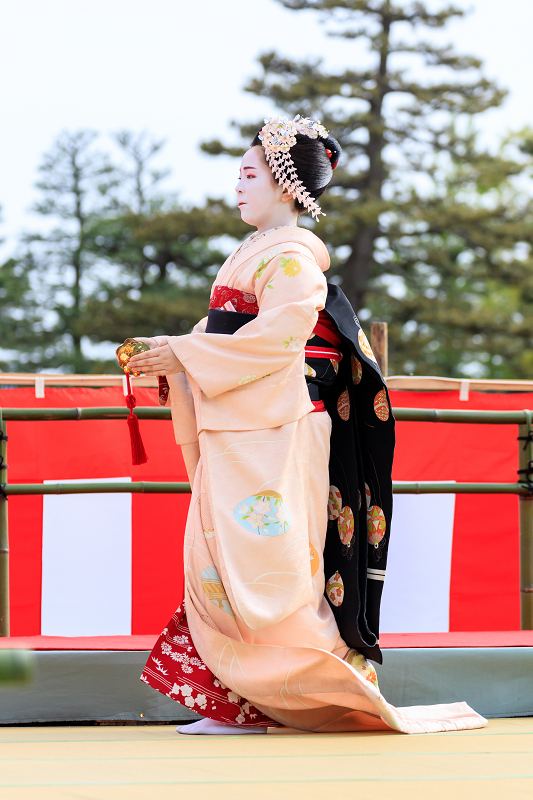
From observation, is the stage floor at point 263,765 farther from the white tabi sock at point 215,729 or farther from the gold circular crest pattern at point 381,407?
the gold circular crest pattern at point 381,407

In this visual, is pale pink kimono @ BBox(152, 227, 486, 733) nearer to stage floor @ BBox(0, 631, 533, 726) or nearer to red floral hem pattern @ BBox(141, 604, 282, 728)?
red floral hem pattern @ BBox(141, 604, 282, 728)

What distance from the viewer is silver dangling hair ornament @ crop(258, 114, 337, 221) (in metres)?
2.04

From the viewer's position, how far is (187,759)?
140cm

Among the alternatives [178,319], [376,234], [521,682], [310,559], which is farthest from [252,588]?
[376,234]

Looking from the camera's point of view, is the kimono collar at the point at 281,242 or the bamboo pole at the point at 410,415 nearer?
the kimono collar at the point at 281,242

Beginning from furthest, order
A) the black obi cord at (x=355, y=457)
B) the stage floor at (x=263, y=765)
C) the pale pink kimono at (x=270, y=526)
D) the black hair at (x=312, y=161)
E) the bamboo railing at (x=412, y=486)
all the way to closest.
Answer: the bamboo railing at (x=412, y=486) < the black hair at (x=312, y=161) < the black obi cord at (x=355, y=457) < the pale pink kimono at (x=270, y=526) < the stage floor at (x=263, y=765)

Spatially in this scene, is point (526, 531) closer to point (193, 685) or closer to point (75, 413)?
point (193, 685)

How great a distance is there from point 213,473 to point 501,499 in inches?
76.5

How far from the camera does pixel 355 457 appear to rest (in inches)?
78.5

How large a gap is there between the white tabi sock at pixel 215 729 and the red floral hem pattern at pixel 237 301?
2.88 ft

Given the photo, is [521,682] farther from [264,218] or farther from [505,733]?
[264,218]

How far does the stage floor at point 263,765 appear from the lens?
1.12 meters

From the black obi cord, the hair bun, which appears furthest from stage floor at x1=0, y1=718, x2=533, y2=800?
the hair bun

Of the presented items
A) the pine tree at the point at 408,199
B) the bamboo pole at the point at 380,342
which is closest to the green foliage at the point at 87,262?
the pine tree at the point at 408,199
